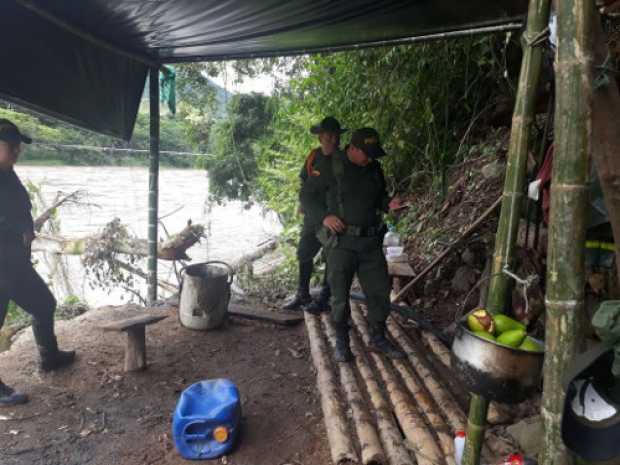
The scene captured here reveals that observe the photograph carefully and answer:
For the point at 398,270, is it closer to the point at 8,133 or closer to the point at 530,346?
the point at 530,346

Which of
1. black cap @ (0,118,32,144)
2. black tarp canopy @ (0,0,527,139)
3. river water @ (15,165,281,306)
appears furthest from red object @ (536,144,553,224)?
river water @ (15,165,281,306)

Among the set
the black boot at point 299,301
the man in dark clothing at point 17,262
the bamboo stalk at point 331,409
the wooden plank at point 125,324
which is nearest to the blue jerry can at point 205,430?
the bamboo stalk at point 331,409

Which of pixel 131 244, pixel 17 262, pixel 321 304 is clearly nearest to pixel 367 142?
pixel 321 304

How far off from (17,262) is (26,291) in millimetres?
262

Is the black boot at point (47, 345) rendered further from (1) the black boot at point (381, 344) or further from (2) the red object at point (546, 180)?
(2) the red object at point (546, 180)

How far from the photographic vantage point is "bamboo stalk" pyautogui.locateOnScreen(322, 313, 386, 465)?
100 inches

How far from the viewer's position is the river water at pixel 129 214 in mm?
9031

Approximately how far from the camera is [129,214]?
37.9 feet

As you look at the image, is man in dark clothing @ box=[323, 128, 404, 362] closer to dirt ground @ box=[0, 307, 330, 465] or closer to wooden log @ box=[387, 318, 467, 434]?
wooden log @ box=[387, 318, 467, 434]

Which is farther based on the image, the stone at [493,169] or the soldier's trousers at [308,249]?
the stone at [493,169]

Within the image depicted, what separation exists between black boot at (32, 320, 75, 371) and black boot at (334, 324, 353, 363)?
2.50 m

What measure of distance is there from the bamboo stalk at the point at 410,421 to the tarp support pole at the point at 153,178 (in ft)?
10.5

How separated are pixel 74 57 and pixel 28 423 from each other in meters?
3.35

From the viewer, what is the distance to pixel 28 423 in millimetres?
3168
